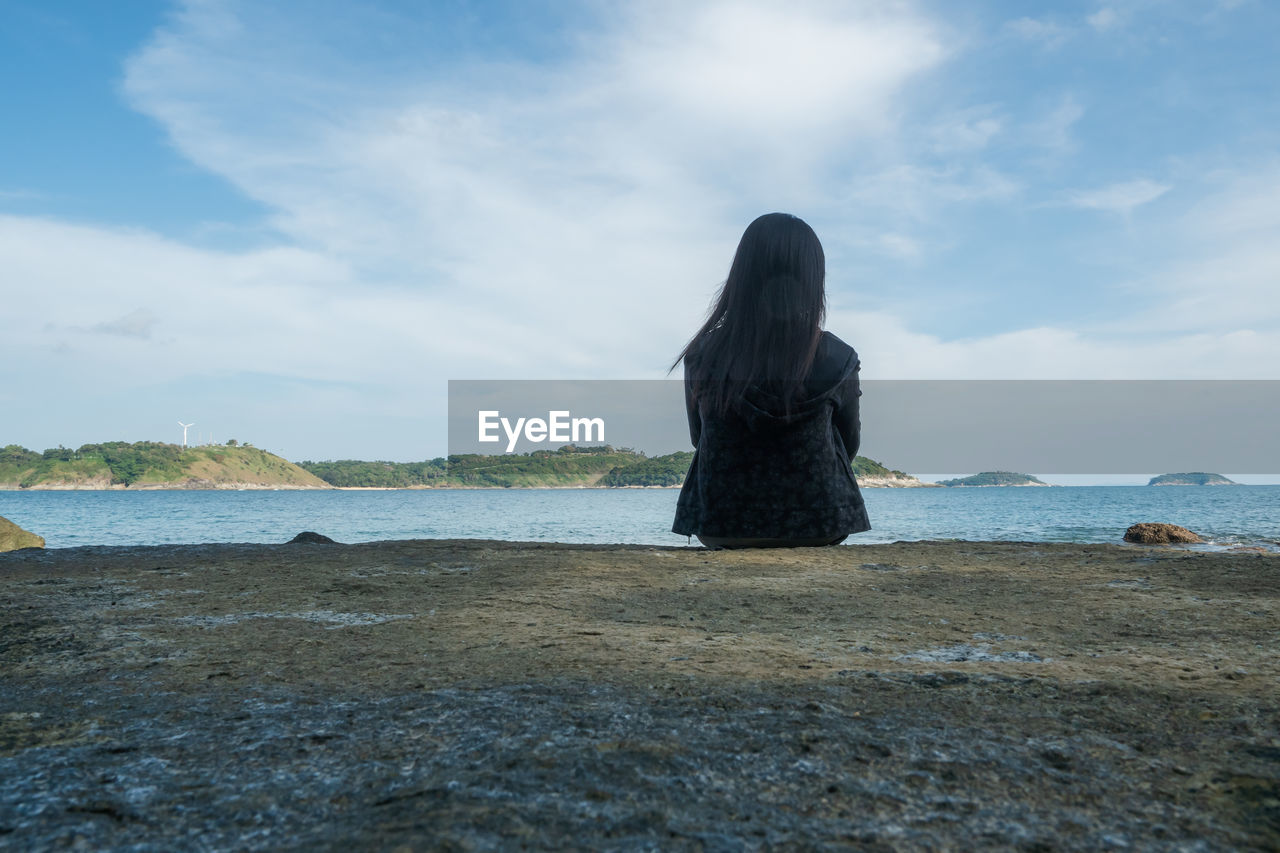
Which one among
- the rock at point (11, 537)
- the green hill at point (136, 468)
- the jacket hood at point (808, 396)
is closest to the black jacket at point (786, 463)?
the jacket hood at point (808, 396)

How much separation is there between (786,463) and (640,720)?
3.01 metres

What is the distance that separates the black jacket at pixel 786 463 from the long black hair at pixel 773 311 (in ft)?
0.32

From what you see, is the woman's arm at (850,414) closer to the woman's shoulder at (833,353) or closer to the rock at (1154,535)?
the woman's shoulder at (833,353)

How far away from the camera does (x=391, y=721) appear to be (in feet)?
4.60

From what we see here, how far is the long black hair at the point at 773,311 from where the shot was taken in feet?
13.3

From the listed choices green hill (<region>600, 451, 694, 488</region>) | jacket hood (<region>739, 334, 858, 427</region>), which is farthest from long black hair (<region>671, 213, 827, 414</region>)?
green hill (<region>600, 451, 694, 488</region>)

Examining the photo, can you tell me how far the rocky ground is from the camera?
997 mm

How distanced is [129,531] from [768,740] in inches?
1311

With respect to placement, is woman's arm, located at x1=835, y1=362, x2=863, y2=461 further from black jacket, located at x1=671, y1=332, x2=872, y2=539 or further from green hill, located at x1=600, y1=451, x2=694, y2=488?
green hill, located at x1=600, y1=451, x2=694, y2=488

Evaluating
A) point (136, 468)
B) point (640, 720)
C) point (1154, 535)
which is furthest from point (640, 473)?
point (640, 720)

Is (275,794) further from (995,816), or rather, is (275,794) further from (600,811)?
(995,816)

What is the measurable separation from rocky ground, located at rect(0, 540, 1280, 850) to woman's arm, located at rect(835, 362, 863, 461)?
61.4 inches

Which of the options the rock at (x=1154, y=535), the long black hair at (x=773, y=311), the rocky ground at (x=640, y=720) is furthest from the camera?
the rock at (x=1154, y=535)

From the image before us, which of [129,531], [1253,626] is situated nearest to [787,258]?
[1253,626]
